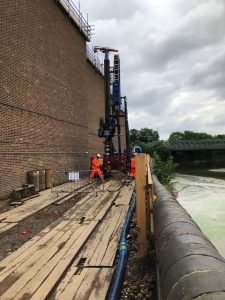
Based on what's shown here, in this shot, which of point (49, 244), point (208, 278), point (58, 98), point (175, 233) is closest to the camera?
point (208, 278)

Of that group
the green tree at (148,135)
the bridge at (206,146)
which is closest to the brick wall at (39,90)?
the bridge at (206,146)

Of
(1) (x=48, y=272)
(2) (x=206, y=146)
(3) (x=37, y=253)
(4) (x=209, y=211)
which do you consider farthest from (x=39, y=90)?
(2) (x=206, y=146)

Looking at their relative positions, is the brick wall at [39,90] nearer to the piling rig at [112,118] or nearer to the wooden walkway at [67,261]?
the piling rig at [112,118]

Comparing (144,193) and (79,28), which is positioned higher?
(79,28)

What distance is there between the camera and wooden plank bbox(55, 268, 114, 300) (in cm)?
460

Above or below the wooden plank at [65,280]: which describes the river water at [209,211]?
below

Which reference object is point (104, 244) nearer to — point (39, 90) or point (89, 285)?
point (89, 285)

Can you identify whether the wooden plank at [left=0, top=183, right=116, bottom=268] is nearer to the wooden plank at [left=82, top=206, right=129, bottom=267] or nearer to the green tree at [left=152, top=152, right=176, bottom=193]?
the wooden plank at [left=82, top=206, right=129, bottom=267]

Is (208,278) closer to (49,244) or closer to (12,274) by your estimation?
(12,274)

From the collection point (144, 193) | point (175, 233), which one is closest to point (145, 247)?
point (144, 193)

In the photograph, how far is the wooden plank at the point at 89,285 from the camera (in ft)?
15.1

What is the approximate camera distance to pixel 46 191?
15055 millimetres

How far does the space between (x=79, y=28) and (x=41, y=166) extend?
1107 cm

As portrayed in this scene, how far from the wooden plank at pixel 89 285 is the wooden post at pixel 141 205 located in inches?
31.9
